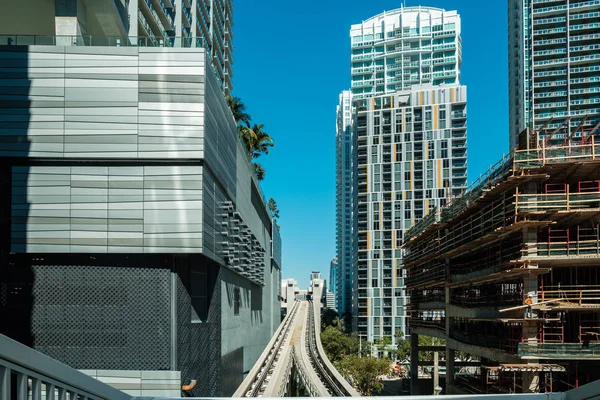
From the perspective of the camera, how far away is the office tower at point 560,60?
89.2 meters

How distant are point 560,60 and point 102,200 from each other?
8876cm

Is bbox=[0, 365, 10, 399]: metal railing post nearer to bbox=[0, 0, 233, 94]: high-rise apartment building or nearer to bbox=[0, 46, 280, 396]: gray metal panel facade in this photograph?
bbox=[0, 46, 280, 396]: gray metal panel facade

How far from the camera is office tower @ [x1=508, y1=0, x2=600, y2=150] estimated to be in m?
89.2

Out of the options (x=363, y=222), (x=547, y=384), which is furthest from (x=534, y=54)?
(x=547, y=384)

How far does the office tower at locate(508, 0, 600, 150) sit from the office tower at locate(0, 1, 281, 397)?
77470 mm

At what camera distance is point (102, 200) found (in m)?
21.8

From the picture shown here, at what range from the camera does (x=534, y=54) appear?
3652 inches

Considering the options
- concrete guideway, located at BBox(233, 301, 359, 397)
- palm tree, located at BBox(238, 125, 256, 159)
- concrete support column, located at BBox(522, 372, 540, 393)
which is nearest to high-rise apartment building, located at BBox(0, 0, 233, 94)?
Result: palm tree, located at BBox(238, 125, 256, 159)

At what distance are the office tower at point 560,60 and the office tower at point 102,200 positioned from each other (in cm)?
7747

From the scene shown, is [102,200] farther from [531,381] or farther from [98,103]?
[531,381]

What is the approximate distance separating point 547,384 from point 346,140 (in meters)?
169

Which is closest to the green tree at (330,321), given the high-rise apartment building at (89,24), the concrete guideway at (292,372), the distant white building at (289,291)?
the distant white building at (289,291)

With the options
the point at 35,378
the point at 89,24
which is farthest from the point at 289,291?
the point at 35,378

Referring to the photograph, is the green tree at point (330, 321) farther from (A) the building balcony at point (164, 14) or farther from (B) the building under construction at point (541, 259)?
(B) the building under construction at point (541, 259)
